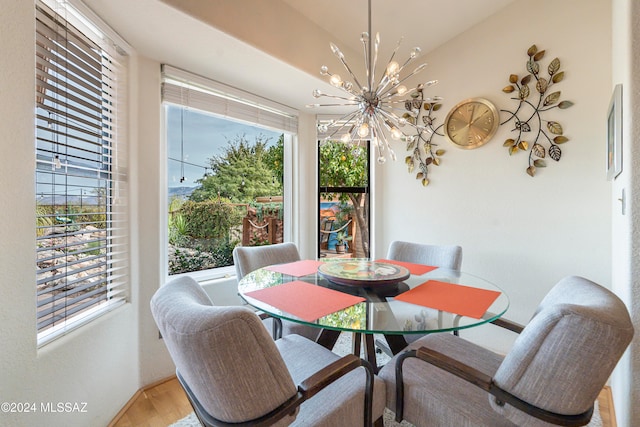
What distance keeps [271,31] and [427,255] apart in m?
1.96

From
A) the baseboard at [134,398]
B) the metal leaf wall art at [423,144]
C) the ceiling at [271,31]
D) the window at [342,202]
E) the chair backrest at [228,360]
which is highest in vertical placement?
the ceiling at [271,31]

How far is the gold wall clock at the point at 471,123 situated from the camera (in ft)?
7.73

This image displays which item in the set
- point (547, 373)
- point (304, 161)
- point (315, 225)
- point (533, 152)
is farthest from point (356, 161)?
point (547, 373)

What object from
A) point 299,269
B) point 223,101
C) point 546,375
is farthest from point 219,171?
point 546,375

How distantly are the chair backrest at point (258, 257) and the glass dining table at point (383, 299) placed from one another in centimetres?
22

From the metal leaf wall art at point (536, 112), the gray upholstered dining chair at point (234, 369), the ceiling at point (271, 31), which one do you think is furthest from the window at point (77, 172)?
the metal leaf wall art at point (536, 112)

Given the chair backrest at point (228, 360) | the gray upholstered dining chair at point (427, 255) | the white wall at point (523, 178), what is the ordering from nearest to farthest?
the chair backrest at point (228, 360)
the white wall at point (523, 178)
the gray upholstered dining chair at point (427, 255)

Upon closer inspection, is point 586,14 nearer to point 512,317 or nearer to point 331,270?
point 512,317

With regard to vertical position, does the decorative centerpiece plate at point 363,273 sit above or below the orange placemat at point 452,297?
above

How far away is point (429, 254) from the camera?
2.22m

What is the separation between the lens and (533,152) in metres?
2.19

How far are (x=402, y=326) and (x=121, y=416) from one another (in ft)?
5.71

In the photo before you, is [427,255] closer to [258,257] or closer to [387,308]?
[387,308]

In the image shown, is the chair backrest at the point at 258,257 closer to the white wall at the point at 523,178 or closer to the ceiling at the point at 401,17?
the white wall at the point at 523,178
